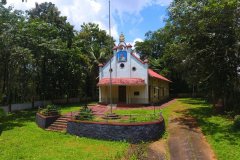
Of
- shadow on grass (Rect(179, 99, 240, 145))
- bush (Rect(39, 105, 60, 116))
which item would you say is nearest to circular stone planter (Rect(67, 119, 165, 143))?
shadow on grass (Rect(179, 99, 240, 145))

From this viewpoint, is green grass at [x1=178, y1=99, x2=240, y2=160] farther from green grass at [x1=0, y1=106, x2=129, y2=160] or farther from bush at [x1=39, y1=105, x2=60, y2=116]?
bush at [x1=39, y1=105, x2=60, y2=116]

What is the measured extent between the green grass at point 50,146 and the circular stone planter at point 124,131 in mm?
546

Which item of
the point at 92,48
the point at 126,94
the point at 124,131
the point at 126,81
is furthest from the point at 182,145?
the point at 92,48

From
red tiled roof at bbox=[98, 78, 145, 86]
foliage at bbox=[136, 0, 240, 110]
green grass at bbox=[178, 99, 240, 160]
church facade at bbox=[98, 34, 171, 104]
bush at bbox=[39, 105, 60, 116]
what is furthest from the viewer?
church facade at bbox=[98, 34, 171, 104]

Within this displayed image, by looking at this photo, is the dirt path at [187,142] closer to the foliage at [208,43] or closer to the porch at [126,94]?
the foliage at [208,43]

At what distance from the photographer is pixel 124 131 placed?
68.0 ft

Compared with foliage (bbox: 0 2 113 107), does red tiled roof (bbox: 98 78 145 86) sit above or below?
below

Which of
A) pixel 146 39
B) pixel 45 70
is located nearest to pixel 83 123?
pixel 45 70

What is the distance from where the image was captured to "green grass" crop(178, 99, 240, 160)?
1848cm

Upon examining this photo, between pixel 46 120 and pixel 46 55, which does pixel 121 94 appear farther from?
pixel 46 120

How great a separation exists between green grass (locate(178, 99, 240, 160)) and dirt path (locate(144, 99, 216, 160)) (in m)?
0.50

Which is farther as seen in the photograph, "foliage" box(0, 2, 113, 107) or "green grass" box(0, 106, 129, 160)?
"foliage" box(0, 2, 113, 107)

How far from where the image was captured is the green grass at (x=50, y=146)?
1716 centimetres

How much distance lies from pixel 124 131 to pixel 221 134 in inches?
301
